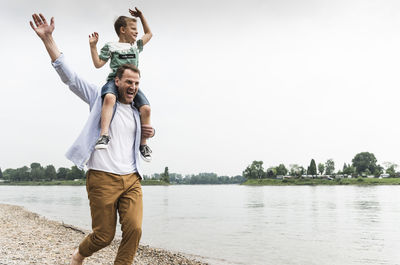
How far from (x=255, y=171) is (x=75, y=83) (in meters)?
176

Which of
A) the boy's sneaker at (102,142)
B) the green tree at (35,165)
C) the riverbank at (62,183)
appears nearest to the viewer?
the boy's sneaker at (102,142)

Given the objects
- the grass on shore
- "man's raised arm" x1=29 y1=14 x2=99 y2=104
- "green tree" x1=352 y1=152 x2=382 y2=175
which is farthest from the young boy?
"green tree" x1=352 y1=152 x2=382 y2=175

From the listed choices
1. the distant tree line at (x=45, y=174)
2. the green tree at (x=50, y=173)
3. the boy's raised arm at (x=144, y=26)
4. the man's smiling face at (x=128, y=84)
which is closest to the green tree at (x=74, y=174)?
the distant tree line at (x=45, y=174)

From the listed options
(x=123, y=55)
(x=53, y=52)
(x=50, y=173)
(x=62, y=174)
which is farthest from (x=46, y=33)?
(x=62, y=174)

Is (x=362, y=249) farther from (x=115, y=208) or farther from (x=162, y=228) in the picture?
(x=115, y=208)

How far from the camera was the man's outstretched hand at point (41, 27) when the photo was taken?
3.32 meters

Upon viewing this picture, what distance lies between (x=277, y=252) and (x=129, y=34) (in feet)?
42.4

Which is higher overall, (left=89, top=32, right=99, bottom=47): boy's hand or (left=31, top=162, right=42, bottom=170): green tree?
(left=31, top=162, right=42, bottom=170): green tree

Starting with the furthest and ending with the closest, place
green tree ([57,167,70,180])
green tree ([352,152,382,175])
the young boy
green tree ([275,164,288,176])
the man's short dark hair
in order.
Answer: green tree ([275,164,288,176])
green tree ([57,167,70,180])
green tree ([352,152,382,175])
the young boy
the man's short dark hair

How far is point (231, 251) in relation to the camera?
46.2 feet

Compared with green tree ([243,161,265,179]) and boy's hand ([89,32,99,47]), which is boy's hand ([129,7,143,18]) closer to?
boy's hand ([89,32,99,47])

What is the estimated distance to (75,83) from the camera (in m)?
3.45

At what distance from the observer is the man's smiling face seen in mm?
3355

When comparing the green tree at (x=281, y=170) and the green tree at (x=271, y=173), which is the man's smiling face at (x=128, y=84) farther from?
the green tree at (x=281, y=170)
